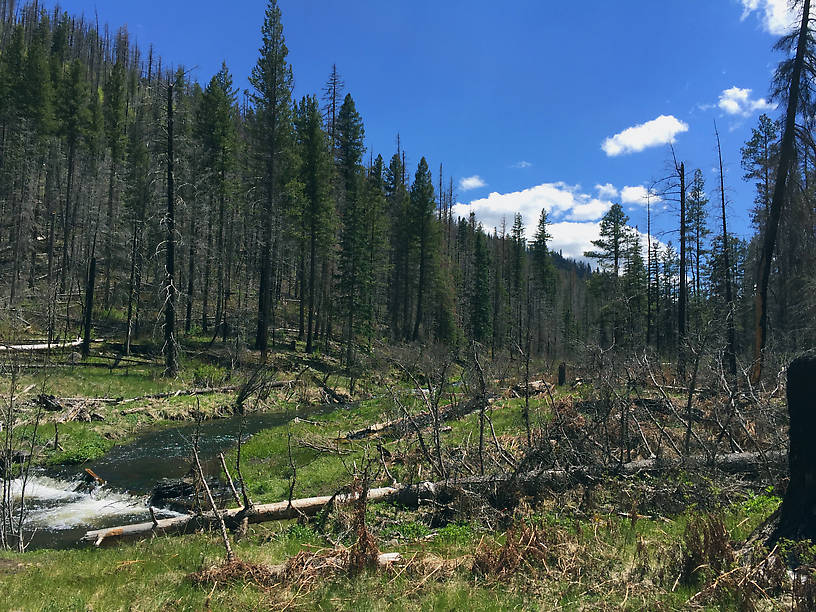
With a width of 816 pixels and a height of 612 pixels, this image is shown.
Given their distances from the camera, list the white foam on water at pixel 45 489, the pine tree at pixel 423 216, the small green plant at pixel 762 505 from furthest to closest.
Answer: the pine tree at pixel 423 216, the white foam on water at pixel 45 489, the small green plant at pixel 762 505

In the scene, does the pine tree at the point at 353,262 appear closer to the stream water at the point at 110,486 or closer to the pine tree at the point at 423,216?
the pine tree at the point at 423,216

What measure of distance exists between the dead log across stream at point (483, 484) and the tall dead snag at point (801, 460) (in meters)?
2.88

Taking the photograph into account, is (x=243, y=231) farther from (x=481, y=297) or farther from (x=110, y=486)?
(x=110, y=486)

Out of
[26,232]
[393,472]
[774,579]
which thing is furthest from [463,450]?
[26,232]

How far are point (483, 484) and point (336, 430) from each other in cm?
840

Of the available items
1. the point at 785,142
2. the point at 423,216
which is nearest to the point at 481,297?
the point at 423,216

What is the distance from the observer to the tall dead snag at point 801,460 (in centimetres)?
468

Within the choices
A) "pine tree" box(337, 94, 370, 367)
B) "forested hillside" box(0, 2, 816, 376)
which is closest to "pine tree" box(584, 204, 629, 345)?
"forested hillside" box(0, 2, 816, 376)

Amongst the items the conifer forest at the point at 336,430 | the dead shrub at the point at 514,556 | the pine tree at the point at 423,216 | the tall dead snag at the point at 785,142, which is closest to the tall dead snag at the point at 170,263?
the conifer forest at the point at 336,430

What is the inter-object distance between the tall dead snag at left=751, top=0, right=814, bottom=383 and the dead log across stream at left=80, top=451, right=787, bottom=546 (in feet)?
28.9

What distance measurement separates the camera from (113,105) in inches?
1725

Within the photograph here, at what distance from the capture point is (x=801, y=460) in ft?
16.0

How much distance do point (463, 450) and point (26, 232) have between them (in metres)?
43.7

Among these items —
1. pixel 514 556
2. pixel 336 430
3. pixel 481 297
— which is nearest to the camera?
pixel 514 556
